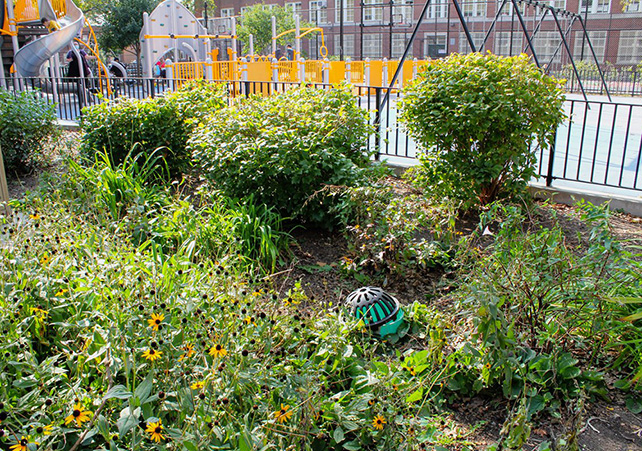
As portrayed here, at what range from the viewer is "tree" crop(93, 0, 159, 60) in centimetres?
4084

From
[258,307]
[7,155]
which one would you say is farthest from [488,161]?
[7,155]

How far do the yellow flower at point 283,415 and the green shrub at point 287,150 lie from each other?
2.83m

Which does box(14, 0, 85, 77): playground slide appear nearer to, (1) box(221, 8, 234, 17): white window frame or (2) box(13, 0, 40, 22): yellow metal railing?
(2) box(13, 0, 40, 22): yellow metal railing

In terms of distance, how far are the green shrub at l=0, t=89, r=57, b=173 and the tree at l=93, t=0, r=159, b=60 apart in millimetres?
35587

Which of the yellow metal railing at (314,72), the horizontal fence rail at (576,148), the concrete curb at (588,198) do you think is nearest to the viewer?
the concrete curb at (588,198)

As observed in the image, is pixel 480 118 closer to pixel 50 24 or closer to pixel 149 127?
pixel 149 127

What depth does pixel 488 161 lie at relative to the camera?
17.1 feet

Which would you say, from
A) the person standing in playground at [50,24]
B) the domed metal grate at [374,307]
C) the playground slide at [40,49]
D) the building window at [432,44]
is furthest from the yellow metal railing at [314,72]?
the building window at [432,44]

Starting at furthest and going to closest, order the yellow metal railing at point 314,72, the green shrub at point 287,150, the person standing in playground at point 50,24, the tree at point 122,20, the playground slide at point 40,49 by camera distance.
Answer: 1. the tree at point 122,20
2. the yellow metal railing at point 314,72
3. the person standing in playground at point 50,24
4. the playground slide at point 40,49
5. the green shrub at point 287,150

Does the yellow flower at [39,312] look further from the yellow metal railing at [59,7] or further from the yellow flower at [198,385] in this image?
the yellow metal railing at [59,7]

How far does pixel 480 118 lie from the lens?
502 centimetres

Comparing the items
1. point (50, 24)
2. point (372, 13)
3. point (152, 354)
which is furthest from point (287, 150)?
point (372, 13)

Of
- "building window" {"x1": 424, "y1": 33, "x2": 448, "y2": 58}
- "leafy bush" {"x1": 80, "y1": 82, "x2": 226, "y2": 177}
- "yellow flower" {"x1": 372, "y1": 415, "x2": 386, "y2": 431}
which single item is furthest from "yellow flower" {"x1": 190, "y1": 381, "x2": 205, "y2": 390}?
"building window" {"x1": 424, "y1": 33, "x2": 448, "y2": 58}

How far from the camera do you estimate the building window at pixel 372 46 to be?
178ft
